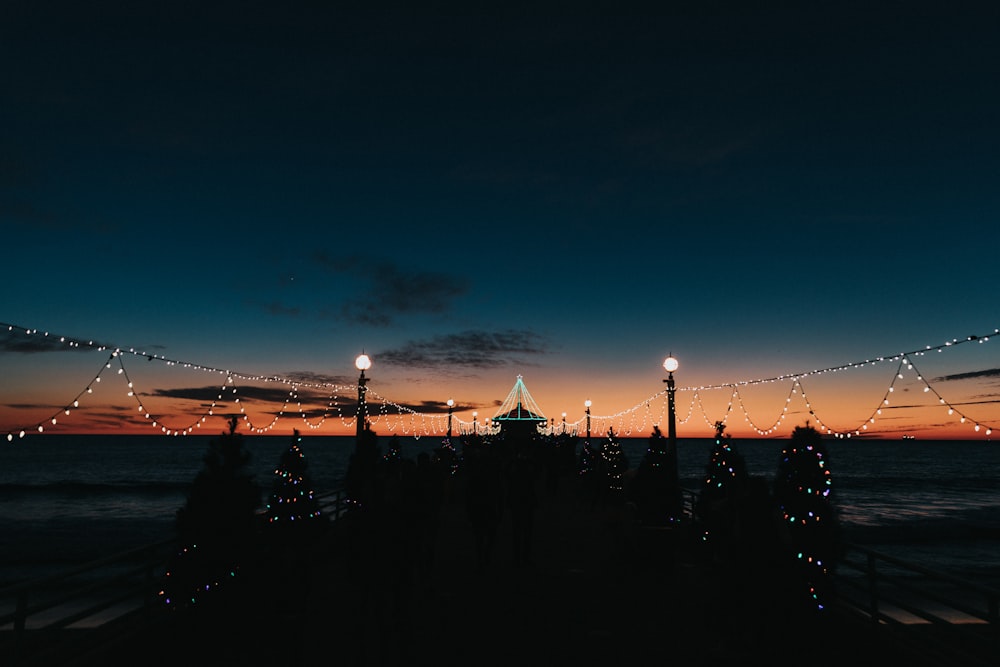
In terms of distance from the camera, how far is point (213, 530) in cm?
793

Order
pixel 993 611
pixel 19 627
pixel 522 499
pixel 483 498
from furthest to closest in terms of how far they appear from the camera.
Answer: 1. pixel 522 499
2. pixel 483 498
3. pixel 993 611
4. pixel 19 627

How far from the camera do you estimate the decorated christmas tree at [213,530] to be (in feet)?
25.4

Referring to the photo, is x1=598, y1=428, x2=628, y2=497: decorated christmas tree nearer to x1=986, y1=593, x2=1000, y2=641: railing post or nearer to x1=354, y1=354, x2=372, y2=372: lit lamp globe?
x1=354, y1=354, x2=372, y2=372: lit lamp globe

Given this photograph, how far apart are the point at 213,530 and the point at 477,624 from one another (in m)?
3.69

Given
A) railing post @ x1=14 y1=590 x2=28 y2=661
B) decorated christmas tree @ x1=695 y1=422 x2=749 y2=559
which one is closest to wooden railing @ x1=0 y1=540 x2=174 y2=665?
railing post @ x1=14 y1=590 x2=28 y2=661

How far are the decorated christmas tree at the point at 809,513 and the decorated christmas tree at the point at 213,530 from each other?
276 inches

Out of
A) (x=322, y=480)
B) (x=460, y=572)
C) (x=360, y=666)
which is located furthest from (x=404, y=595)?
(x=322, y=480)

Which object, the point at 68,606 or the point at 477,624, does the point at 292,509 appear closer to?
the point at 477,624

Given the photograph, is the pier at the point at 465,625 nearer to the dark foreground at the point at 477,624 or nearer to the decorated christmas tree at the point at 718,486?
the dark foreground at the point at 477,624

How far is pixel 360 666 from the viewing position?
6688mm

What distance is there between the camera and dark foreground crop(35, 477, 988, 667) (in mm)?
6742

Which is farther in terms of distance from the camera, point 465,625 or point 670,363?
point 670,363

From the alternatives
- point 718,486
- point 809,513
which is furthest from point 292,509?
point 718,486

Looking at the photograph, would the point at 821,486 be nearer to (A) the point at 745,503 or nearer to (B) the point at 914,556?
(A) the point at 745,503
